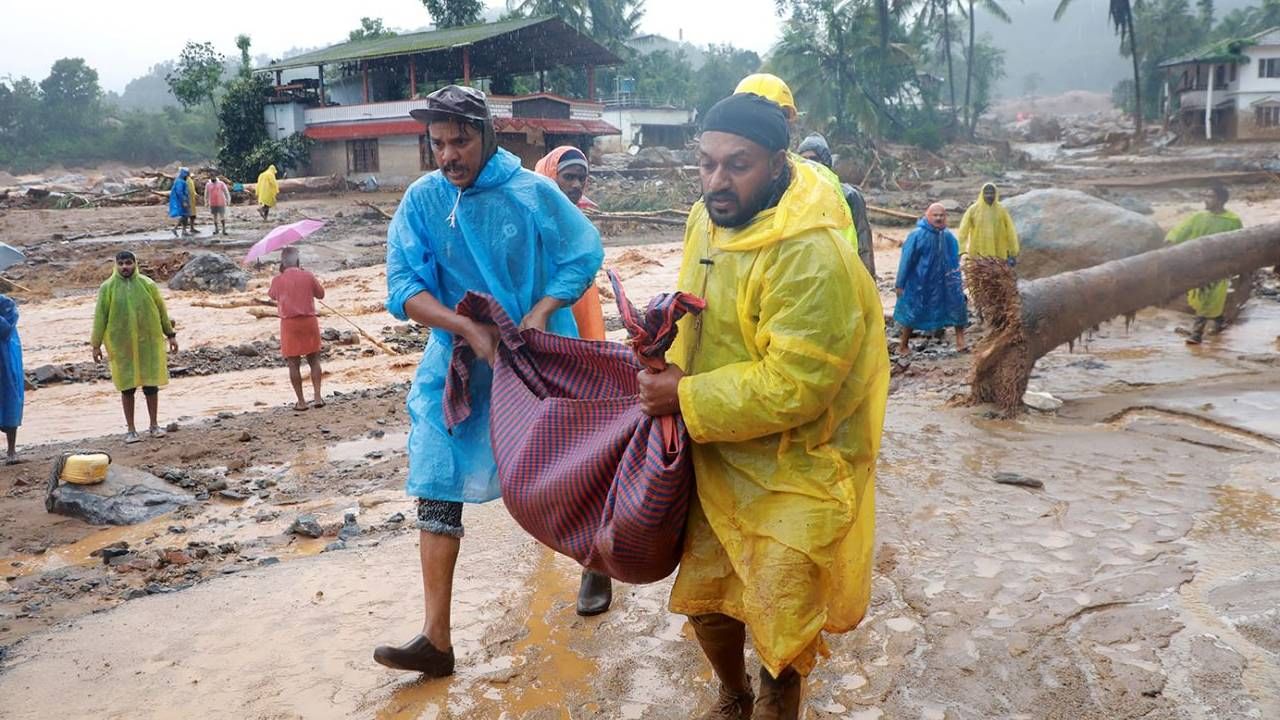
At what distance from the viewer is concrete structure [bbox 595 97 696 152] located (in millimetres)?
44125

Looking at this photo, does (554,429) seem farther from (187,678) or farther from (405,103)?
(405,103)

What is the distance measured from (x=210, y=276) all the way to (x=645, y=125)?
31265mm

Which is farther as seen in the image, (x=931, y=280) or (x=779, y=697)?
(x=931, y=280)

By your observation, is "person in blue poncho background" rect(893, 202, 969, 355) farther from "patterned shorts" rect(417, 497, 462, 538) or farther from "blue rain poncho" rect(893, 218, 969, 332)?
"patterned shorts" rect(417, 497, 462, 538)

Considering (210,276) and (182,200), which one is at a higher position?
(182,200)

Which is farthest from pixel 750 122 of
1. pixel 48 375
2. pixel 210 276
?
pixel 210 276

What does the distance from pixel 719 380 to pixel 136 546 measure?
4275 mm

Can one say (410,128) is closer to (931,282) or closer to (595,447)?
(931,282)

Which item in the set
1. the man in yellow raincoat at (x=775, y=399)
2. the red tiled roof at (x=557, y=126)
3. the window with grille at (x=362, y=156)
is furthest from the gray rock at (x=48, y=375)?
the window with grille at (x=362, y=156)

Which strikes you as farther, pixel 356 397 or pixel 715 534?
pixel 356 397

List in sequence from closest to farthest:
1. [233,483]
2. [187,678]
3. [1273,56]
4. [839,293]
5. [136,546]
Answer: [839,293] → [187,678] → [136,546] → [233,483] → [1273,56]

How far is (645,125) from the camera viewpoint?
45094 mm

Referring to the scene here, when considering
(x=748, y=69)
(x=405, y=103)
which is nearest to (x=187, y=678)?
(x=405, y=103)

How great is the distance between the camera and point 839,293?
2.22 meters
